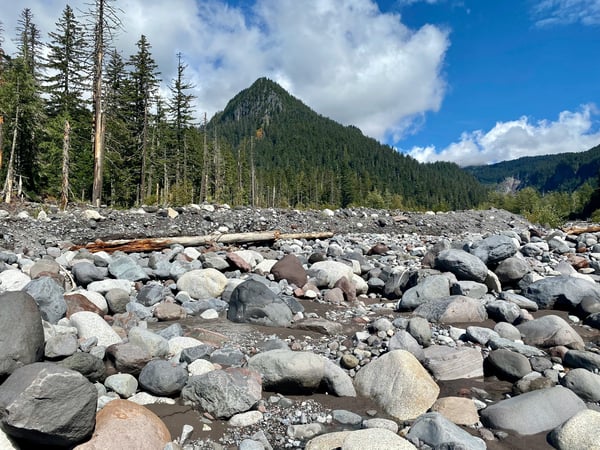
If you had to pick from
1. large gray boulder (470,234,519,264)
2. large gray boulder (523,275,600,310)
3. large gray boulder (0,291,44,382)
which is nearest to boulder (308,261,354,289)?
large gray boulder (470,234,519,264)

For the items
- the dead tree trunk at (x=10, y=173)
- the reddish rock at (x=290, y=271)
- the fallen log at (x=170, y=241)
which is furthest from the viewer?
the dead tree trunk at (x=10, y=173)

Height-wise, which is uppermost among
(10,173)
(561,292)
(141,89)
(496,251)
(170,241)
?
(141,89)

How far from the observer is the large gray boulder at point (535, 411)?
3.47 meters

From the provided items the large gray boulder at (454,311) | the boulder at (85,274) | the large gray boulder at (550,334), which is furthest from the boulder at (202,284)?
the large gray boulder at (550,334)

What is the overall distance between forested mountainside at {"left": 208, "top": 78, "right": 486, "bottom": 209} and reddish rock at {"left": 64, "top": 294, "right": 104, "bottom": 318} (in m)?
72.0

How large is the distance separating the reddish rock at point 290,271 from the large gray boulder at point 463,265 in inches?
129

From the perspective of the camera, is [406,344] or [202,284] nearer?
[406,344]

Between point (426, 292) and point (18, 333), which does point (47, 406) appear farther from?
point (426, 292)

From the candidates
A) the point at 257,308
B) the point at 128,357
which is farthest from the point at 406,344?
the point at 128,357

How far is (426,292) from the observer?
23.1ft

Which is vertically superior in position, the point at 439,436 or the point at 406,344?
the point at 406,344

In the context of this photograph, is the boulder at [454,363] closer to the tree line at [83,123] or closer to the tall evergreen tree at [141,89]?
the tree line at [83,123]

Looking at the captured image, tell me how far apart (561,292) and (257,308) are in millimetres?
5811

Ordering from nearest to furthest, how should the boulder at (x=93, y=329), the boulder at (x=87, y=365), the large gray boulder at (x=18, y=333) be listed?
the large gray boulder at (x=18, y=333) < the boulder at (x=87, y=365) < the boulder at (x=93, y=329)
